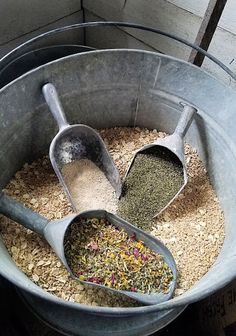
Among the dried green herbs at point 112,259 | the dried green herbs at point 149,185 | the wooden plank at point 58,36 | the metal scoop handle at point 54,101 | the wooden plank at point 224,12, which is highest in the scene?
the wooden plank at point 224,12

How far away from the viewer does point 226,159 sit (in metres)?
1.07

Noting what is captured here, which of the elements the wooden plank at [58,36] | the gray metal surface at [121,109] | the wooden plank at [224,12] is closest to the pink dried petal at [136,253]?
the gray metal surface at [121,109]

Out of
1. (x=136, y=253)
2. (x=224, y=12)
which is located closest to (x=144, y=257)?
(x=136, y=253)

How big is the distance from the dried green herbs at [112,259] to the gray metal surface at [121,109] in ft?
0.28

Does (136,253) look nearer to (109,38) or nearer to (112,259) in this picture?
(112,259)

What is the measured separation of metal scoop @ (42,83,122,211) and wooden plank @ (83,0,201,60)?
47 centimetres

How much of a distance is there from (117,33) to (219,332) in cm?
111

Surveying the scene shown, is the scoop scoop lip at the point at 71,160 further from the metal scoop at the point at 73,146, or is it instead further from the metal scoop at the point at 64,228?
the metal scoop at the point at 64,228

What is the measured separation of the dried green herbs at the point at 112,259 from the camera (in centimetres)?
90

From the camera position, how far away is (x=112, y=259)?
93cm

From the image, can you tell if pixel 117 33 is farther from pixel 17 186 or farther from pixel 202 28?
pixel 17 186

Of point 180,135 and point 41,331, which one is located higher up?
point 180,135

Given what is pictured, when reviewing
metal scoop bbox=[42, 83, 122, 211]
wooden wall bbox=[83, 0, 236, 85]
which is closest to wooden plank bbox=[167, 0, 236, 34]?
wooden wall bbox=[83, 0, 236, 85]

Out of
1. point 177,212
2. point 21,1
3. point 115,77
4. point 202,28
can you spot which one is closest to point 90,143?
point 115,77
